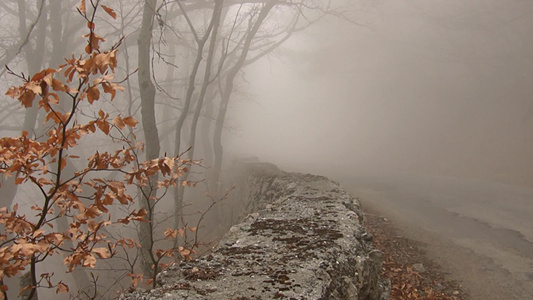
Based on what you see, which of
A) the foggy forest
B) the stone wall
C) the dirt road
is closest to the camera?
the stone wall

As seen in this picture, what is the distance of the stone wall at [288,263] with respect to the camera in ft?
7.30

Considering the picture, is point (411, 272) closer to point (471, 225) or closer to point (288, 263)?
point (288, 263)

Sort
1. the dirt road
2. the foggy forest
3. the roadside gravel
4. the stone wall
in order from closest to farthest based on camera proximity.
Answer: the stone wall
the foggy forest
the roadside gravel
the dirt road

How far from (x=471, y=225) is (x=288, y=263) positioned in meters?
7.07

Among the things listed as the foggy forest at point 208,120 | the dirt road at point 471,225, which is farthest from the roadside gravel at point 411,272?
the foggy forest at point 208,120

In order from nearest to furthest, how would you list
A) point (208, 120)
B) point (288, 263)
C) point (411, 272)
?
point (288, 263), point (411, 272), point (208, 120)

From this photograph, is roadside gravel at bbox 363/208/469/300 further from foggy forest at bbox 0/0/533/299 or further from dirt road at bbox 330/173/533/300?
foggy forest at bbox 0/0/533/299

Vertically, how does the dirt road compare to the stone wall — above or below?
below

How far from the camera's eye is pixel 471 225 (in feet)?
25.9

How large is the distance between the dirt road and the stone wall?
7.84 feet

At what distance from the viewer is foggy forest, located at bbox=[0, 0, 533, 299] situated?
103 inches

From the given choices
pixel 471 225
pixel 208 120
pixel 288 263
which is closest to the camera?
pixel 288 263

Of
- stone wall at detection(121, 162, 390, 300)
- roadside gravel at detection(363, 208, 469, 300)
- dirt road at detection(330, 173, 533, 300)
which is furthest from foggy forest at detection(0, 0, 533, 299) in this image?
roadside gravel at detection(363, 208, 469, 300)

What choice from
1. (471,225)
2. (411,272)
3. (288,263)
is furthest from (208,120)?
(288,263)
